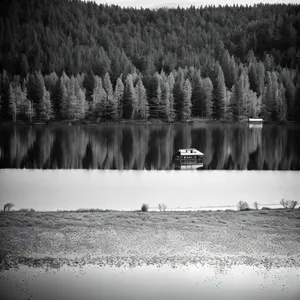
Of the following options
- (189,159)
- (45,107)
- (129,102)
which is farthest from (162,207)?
(129,102)

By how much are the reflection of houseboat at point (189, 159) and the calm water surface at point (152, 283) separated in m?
6.16

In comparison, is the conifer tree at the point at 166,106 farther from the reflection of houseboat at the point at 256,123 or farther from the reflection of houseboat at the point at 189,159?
the reflection of houseboat at the point at 256,123

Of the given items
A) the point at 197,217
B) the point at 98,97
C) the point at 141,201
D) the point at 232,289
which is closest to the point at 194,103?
the point at 98,97

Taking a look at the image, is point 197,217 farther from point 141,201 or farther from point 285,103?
point 285,103

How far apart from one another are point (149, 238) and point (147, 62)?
11.0 metres

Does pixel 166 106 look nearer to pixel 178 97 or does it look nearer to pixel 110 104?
pixel 178 97

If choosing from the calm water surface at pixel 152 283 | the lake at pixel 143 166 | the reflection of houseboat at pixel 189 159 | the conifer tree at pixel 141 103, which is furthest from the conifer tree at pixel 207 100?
the calm water surface at pixel 152 283

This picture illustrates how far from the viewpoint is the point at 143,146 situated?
15023 mm

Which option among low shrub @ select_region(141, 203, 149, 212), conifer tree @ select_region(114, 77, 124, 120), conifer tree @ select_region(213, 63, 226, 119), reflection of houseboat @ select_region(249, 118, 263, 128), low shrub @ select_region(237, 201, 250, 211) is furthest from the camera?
conifer tree @ select_region(114, 77, 124, 120)

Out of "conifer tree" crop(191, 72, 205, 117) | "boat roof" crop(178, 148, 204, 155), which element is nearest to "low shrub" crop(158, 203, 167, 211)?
"boat roof" crop(178, 148, 204, 155)

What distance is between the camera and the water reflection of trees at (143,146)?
1287 centimetres

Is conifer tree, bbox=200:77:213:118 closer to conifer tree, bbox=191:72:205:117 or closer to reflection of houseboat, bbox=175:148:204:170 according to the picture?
conifer tree, bbox=191:72:205:117

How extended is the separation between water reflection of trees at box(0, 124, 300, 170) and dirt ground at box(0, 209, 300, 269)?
Result: 412 cm

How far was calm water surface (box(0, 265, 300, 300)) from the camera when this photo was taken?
6047mm
